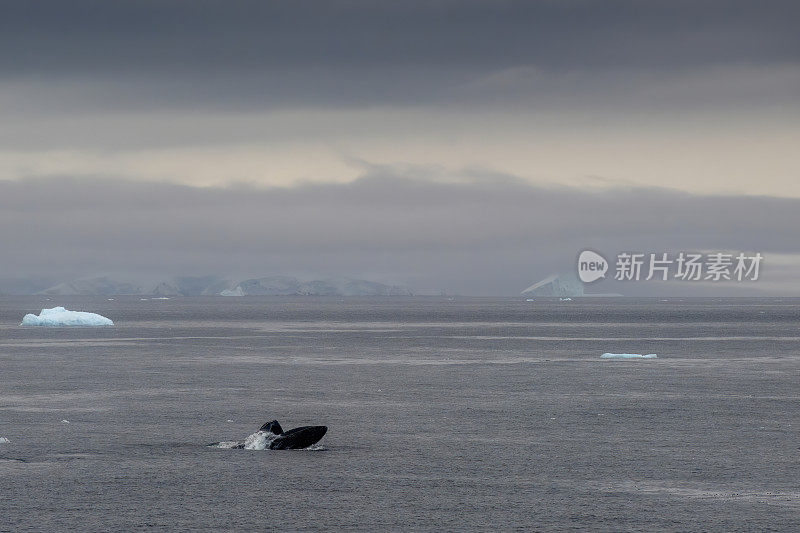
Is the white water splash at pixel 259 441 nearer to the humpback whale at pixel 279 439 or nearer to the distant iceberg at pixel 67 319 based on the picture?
the humpback whale at pixel 279 439

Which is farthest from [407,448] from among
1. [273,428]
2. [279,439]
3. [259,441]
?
[259,441]

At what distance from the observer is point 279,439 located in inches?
1921

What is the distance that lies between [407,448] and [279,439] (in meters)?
6.03

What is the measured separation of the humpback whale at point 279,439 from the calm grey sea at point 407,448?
117cm

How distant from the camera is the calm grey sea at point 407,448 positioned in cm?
3488

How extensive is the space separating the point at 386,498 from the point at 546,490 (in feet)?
19.7

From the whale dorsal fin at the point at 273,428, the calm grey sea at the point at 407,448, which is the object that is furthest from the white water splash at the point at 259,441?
the calm grey sea at the point at 407,448

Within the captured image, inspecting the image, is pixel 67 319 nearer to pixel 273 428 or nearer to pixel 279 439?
pixel 273 428

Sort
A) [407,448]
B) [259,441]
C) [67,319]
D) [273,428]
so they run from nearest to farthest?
1. [407,448]
2. [259,441]
3. [273,428]
4. [67,319]

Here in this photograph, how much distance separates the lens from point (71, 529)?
3262 centimetres

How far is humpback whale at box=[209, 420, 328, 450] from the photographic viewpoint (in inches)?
1914

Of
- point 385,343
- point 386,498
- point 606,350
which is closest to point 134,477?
point 386,498

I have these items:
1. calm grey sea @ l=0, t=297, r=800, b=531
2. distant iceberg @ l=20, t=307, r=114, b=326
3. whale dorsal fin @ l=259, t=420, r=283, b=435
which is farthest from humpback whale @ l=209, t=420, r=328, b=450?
distant iceberg @ l=20, t=307, r=114, b=326

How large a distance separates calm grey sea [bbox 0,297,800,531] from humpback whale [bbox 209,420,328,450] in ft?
3.84
